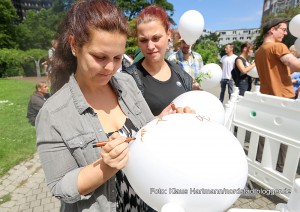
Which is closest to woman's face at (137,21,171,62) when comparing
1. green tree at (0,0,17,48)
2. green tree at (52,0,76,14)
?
green tree at (52,0,76,14)

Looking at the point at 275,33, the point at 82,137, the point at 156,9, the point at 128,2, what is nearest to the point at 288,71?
the point at 275,33

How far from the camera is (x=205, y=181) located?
94cm

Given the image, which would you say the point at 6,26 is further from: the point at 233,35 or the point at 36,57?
the point at 233,35

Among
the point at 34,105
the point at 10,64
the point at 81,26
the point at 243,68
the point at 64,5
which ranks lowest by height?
the point at 10,64

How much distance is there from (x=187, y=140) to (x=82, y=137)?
0.57m

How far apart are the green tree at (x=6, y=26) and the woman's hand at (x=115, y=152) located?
→ 126ft

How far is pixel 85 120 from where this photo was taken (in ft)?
4.18

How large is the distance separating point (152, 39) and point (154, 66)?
252 millimetres

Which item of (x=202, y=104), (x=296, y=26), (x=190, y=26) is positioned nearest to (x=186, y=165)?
(x=202, y=104)

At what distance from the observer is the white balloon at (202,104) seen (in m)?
1.84

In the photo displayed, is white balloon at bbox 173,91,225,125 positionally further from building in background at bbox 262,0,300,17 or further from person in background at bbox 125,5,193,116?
building in background at bbox 262,0,300,17

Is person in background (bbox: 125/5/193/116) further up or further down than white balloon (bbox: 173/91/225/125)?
further up

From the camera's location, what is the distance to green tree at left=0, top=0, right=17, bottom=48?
33.1m

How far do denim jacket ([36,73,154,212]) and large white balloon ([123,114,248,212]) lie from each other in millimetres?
295
